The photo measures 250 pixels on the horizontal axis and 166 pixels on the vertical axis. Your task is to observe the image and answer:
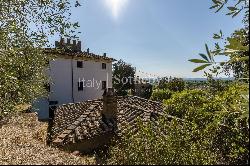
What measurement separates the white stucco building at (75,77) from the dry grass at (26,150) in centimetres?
2391

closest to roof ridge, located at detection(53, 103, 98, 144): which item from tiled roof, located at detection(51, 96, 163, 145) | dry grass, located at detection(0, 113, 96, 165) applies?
tiled roof, located at detection(51, 96, 163, 145)

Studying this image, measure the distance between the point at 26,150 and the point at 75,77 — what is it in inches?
1530

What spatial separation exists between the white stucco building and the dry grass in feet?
78.4

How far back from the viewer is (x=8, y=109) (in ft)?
50.7

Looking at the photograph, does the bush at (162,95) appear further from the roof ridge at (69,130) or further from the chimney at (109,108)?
the chimney at (109,108)

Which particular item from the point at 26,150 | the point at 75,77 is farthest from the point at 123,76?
the point at 26,150

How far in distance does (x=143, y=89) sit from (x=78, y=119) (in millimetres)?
38916

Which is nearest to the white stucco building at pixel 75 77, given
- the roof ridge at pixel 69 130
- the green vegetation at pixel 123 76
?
the green vegetation at pixel 123 76

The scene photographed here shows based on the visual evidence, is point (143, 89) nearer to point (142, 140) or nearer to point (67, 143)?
point (67, 143)

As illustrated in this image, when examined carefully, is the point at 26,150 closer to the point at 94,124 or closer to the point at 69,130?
the point at 69,130

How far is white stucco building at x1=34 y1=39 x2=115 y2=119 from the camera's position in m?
45.7

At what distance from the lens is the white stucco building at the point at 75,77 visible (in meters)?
45.7

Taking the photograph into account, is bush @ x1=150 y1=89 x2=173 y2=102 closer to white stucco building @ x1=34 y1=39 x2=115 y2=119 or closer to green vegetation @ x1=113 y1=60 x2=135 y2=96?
white stucco building @ x1=34 y1=39 x2=115 y2=119

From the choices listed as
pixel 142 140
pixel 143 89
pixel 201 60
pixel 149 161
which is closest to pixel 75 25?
pixel 142 140
